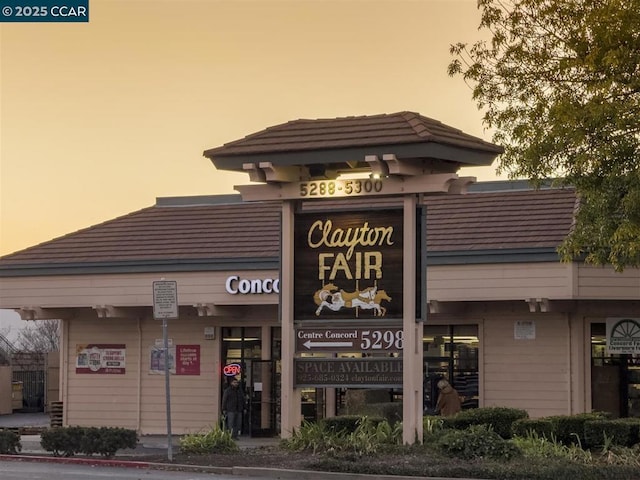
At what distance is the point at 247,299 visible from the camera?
33.5 metres

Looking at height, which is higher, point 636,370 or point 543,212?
point 543,212

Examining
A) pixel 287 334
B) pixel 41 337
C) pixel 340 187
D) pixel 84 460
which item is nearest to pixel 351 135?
pixel 340 187

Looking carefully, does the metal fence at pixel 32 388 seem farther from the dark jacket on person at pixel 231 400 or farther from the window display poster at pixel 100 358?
the dark jacket on person at pixel 231 400

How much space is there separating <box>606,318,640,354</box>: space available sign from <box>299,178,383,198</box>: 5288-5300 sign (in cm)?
1022

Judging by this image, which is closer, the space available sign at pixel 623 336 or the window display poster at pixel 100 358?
the space available sign at pixel 623 336

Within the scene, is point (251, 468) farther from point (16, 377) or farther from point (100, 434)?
point (16, 377)

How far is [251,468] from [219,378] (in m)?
14.1

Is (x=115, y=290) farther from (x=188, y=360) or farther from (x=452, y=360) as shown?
(x=452, y=360)

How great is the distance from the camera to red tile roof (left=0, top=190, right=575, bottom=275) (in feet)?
104

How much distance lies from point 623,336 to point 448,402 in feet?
14.8

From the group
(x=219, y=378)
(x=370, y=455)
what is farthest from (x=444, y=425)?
(x=219, y=378)

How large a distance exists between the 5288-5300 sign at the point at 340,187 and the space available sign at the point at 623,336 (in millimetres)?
10216

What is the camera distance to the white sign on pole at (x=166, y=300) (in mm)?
23531

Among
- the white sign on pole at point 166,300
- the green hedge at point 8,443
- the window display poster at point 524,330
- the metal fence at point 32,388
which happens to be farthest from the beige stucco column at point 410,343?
the metal fence at point 32,388
